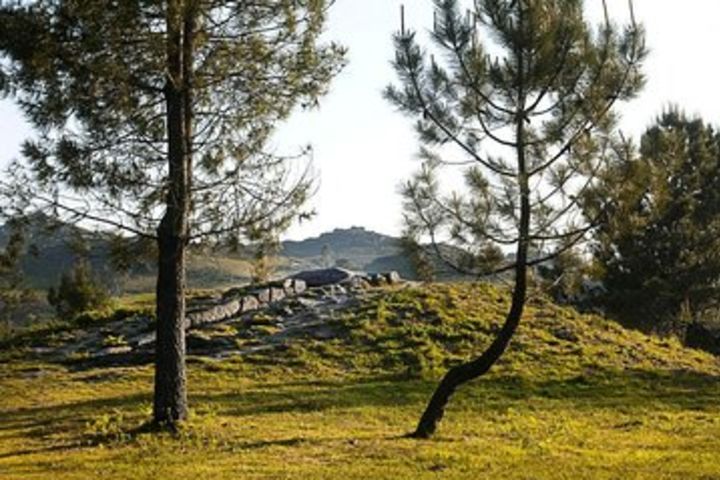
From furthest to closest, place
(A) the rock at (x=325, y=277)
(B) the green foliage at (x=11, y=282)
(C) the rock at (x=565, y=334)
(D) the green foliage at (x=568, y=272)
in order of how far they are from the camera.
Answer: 1. (B) the green foliage at (x=11, y=282)
2. (A) the rock at (x=325, y=277)
3. (C) the rock at (x=565, y=334)
4. (D) the green foliage at (x=568, y=272)

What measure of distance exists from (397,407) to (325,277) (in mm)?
17977

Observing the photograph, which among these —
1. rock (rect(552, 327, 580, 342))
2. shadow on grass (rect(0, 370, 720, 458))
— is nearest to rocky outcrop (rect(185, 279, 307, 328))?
shadow on grass (rect(0, 370, 720, 458))

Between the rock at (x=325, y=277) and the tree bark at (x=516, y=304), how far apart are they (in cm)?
2052

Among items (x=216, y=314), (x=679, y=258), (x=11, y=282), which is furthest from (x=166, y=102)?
(x=11, y=282)

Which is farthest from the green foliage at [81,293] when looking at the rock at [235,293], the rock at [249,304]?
the rock at [249,304]

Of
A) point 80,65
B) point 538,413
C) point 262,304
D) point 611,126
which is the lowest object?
point 538,413

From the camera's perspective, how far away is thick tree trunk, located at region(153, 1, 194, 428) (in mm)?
14406

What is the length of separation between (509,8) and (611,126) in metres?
2.46

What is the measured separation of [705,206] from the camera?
1848 inches

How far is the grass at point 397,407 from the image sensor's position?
12.0 meters

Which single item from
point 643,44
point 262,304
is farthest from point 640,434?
point 262,304

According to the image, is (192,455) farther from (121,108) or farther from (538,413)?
(538,413)

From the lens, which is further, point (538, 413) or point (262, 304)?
point (262, 304)

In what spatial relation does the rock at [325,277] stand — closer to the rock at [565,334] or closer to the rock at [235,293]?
the rock at [235,293]
